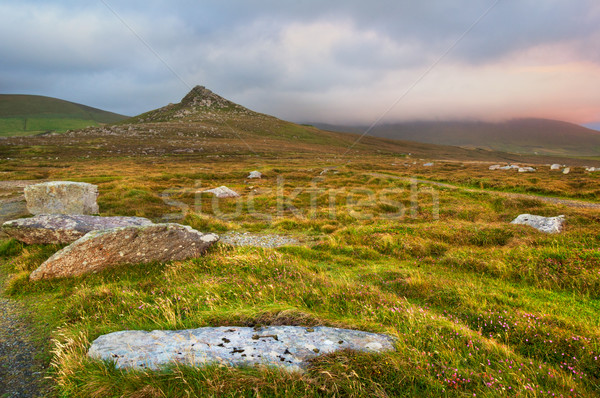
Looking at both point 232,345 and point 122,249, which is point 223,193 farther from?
point 232,345

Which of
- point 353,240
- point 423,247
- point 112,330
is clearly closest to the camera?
point 112,330

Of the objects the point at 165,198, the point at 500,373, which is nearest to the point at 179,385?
the point at 500,373

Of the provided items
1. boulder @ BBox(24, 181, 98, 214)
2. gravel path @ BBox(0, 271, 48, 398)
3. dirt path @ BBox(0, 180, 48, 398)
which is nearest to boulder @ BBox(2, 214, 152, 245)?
dirt path @ BBox(0, 180, 48, 398)

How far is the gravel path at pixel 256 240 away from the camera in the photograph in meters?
12.0

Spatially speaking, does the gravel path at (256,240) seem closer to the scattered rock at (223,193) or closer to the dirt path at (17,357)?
the dirt path at (17,357)

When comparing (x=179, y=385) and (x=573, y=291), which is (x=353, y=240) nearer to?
(x=573, y=291)

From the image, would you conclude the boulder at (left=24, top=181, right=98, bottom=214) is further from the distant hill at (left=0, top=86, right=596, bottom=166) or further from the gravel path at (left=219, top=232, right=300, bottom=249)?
the distant hill at (left=0, top=86, right=596, bottom=166)

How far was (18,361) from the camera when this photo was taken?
4.83 m

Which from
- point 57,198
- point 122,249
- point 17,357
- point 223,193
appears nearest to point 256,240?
point 122,249

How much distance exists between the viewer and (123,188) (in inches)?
962

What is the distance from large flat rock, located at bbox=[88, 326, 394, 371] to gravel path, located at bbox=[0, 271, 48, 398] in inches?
48.4

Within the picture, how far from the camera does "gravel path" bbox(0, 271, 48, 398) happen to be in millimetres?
4191

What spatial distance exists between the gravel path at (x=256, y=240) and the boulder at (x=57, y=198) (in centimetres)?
1015

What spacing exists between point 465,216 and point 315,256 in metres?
11.6
